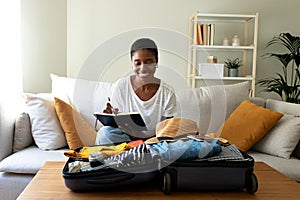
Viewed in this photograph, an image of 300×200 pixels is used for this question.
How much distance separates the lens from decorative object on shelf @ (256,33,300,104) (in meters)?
3.33

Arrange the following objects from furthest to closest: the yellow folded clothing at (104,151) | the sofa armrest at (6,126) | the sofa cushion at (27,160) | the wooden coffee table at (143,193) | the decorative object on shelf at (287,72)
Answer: the decorative object on shelf at (287,72)
the sofa armrest at (6,126)
the sofa cushion at (27,160)
the yellow folded clothing at (104,151)
the wooden coffee table at (143,193)

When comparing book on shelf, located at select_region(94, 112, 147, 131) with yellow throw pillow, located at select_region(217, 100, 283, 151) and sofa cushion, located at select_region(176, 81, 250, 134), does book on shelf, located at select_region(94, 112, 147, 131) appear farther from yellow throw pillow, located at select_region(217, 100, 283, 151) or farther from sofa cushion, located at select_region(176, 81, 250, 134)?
yellow throw pillow, located at select_region(217, 100, 283, 151)

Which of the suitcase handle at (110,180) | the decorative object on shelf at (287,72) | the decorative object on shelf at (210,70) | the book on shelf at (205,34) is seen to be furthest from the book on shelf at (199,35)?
the suitcase handle at (110,180)

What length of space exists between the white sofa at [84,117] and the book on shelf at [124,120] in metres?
0.38

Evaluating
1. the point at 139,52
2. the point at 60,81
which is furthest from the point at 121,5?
the point at 139,52

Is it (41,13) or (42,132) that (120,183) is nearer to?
(42,132)

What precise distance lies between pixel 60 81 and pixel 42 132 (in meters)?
0.45

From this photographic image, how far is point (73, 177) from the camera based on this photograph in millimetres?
1233

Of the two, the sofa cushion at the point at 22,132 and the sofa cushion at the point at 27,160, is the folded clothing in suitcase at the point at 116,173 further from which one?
the sofa cushion at the point at 22,132

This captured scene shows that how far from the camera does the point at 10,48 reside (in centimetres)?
291

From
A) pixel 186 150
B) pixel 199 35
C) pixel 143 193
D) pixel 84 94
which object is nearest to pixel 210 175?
pixel 186 150

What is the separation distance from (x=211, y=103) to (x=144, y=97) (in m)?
0.70

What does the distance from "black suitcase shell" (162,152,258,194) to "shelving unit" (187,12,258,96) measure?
7.37 ft

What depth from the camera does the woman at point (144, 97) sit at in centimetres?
190
